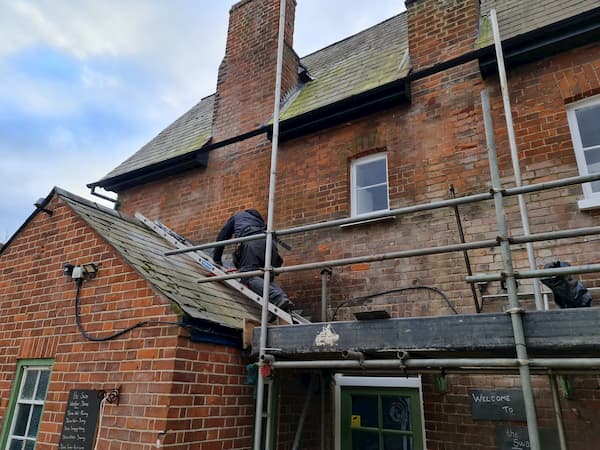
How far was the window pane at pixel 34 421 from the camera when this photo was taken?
15.8 ft

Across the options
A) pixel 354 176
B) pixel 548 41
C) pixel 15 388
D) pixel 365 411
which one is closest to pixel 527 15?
pixel 548 41

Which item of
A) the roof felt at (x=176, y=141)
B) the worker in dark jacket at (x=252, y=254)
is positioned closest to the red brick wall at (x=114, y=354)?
the worker in dark jacket at (x=252, y=254)

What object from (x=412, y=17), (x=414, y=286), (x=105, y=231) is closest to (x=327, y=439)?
(x=414, y=286)

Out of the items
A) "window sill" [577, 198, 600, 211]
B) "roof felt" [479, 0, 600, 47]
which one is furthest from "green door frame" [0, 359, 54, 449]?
"roof felt" [479, 0, 600, 47]

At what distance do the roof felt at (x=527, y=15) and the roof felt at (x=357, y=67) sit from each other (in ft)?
4.02

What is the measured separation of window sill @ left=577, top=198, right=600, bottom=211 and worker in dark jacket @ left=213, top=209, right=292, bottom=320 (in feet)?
10.6

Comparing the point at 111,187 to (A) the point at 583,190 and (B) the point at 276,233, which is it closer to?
(B) the point at 276,233

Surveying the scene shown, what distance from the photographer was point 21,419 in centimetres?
498

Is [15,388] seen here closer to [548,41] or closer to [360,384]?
[360,384]

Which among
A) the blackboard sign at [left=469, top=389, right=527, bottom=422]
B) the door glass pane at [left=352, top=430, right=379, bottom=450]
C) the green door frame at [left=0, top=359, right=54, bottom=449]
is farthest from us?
the door glass pane at [left=352, top=430, right=379, bottom=450]

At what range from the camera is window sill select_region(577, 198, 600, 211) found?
4559 mm

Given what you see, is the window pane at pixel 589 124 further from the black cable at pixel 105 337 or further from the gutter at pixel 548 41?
the black cable at pixel 105 337

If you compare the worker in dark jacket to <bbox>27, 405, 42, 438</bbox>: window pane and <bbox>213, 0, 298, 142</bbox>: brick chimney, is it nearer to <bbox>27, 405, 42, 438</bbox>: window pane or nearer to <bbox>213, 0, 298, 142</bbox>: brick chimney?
<bbox>213, 0, 298, 142</bbox>: brick chimney

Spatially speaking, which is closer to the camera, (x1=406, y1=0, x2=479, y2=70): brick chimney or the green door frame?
the green door frame
